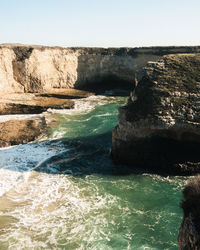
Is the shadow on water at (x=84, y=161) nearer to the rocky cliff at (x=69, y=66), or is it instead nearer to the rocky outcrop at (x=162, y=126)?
the rocky outcrop at (x=162, y=126)

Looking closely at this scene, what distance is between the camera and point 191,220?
15.5 ft

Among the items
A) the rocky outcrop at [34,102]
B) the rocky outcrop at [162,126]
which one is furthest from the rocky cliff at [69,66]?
the rocky outcrop at [162,126]

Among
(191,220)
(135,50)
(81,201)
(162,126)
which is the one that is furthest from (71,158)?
(135,50)

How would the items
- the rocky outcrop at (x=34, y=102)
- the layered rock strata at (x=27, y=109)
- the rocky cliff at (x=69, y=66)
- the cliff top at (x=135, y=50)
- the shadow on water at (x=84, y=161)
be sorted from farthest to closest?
the cliff top at (x=135, y=50)
the rocky cliff at (x=69, y=66)
the rocky outcrop at (x=34, y=102)
the layered rock strata at (x=27, y=109)
the shadow on water at (x=84, y=161)

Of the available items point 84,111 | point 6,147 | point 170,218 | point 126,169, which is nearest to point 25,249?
point 170,218

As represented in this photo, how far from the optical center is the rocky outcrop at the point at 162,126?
1452 centimetres

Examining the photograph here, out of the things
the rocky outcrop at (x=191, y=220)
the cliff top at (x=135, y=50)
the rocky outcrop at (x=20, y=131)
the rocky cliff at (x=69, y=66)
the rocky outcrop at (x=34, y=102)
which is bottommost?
the rocky outcrop at (x=20, y=131)

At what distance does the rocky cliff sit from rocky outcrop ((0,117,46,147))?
12.4m

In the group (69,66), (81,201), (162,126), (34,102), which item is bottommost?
(81,201)

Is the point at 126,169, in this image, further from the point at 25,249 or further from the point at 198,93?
the point at 25,249

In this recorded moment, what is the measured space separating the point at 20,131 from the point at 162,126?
41.9ft

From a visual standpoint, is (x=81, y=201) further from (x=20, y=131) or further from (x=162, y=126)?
(x=20, y=131)

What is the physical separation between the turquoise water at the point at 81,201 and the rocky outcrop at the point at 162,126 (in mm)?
1012

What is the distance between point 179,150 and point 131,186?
3.57 metres
